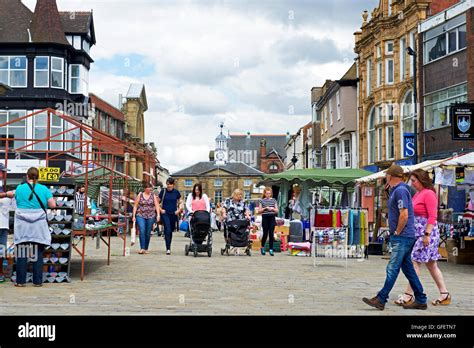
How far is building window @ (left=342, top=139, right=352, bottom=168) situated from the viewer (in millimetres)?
49219

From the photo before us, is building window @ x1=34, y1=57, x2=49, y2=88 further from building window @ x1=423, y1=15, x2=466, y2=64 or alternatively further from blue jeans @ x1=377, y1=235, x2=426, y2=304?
blue jeans @ x1=377, y1=235, x2=426, y2=304

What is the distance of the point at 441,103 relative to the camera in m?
33.4

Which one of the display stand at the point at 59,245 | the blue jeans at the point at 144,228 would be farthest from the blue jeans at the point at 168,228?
the display stand at the point at 59,245

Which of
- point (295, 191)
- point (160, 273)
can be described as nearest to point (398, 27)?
point (295, 191)

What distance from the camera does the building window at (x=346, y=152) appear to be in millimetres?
49219

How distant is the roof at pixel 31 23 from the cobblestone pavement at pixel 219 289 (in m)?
33.8

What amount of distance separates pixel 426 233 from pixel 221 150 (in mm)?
143024

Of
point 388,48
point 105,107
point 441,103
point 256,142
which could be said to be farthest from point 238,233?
point 256,142

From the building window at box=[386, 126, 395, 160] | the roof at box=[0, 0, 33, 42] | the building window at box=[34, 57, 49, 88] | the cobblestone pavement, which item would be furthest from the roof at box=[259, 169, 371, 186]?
the roof at box=[0, 0, 33, 42]

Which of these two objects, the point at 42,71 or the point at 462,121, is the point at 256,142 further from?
the point at 462,121

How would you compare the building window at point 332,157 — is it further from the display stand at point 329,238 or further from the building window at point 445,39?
the display stand at point 329,238
